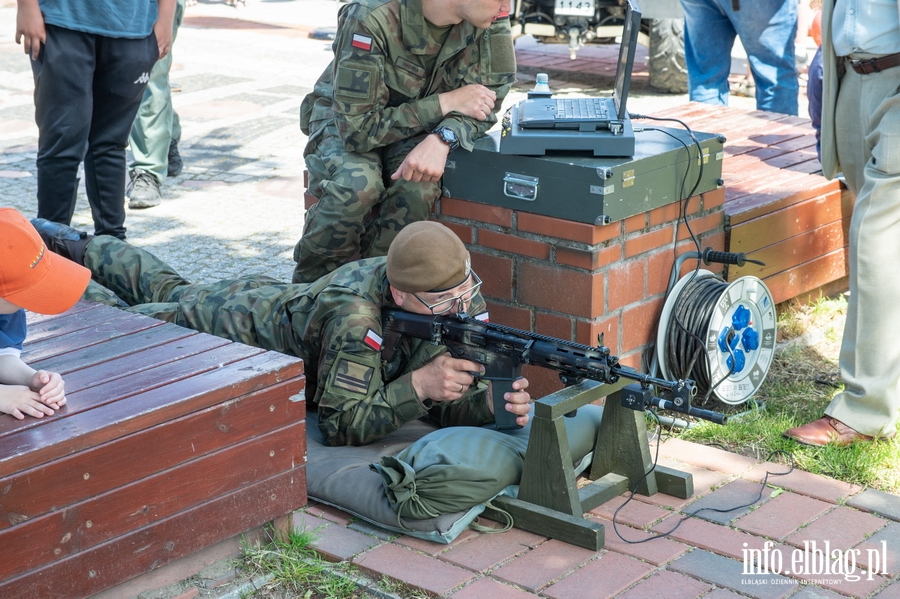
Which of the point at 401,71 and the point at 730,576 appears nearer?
the point at 730,576

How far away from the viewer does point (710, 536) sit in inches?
121

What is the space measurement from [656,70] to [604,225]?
6529mm

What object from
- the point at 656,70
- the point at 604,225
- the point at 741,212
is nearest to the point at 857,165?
the point at 741,212

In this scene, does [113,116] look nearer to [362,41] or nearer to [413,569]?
[362,41]

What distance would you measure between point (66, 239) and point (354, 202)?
1.35m

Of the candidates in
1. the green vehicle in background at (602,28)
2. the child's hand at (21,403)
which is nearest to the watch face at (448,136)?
the child's hand at (21,403)

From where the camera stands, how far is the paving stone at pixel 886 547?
2.93m

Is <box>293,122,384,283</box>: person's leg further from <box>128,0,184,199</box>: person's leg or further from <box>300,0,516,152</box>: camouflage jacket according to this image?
<box>128,0,184,199</box>: person's leg

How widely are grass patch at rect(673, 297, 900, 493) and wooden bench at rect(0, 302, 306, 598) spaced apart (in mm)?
1658

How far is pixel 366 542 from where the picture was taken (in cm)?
306

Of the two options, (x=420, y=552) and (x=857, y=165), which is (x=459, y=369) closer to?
(x=420, y=552)

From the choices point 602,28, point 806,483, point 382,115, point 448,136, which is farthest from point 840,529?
point 602,28

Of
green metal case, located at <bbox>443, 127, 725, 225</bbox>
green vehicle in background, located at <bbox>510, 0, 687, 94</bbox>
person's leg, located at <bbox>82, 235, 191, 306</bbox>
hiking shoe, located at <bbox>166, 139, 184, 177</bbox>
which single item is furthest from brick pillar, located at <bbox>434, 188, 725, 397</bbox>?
green vehicle in background, located at <bbox>510, 0, 687, 94</bbox>

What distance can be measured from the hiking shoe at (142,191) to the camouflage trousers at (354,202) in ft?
8.26
